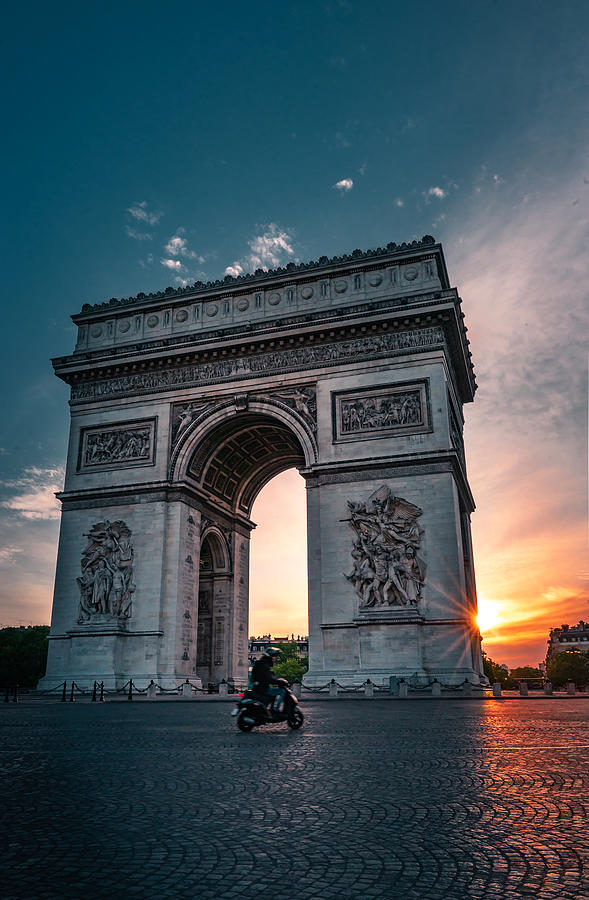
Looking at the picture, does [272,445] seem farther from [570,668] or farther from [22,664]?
[570,668]

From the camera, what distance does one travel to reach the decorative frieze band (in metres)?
28.1

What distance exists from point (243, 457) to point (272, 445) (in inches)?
60.1

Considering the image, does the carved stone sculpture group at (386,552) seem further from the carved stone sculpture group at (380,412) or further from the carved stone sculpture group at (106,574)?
the carved stone sculpture group at (106,574)

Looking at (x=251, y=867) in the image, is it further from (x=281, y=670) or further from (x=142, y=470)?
(x=281, y=670)

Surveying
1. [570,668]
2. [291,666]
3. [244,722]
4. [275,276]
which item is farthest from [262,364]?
[291,666]

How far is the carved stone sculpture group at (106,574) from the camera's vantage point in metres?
28.9

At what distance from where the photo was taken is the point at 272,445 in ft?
115

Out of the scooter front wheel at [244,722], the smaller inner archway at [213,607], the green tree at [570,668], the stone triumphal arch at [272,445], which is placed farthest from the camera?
the green tree at [570,668]

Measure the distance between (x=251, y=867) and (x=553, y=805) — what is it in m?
2.15

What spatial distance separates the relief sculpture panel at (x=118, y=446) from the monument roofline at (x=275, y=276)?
19.1 ft

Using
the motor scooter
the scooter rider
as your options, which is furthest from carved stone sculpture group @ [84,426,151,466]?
the motor scooter

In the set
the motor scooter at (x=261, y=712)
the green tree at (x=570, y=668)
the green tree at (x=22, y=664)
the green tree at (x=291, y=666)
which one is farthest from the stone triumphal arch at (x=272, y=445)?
the green tree at (x=291, y=666)

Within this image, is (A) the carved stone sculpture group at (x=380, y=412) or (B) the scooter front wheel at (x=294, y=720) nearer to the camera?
(B) the scooter front wheel at (x=294, y=720)


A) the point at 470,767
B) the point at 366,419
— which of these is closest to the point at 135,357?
the point at 366,419
